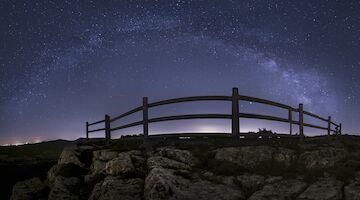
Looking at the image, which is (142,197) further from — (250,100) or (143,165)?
(250,100)

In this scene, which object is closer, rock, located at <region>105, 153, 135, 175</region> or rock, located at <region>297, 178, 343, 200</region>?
rock, located at <region>297, 178, 343, 200</region>

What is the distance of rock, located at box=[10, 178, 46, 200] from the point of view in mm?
11505

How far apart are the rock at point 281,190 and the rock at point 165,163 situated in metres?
2.31

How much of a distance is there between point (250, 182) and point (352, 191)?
246cm

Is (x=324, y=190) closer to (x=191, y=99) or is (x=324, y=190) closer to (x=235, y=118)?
(x=235, y=118)

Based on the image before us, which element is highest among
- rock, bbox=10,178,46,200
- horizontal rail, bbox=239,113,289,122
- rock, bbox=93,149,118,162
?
horizontal rail, bbox=239,113,289,122

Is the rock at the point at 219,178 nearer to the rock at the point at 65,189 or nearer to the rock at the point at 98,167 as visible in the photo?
the rock at the point at 98,167

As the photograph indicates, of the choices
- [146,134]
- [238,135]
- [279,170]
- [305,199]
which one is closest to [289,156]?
[279,170]

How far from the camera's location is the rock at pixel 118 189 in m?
8.79

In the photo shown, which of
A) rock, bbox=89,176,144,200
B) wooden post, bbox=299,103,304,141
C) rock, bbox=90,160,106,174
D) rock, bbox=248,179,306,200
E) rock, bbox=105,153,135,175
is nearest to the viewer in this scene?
rock, bbox=248,179,306,200

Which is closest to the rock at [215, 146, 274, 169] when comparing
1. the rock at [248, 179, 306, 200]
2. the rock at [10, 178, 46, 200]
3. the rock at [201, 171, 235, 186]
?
the rock at [201, 171, 235, 186]

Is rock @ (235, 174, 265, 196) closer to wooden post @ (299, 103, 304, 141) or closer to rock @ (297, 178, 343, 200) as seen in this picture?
rock @ (297, 178, 343, 200)

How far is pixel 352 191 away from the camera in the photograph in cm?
792

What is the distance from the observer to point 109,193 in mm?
8891
